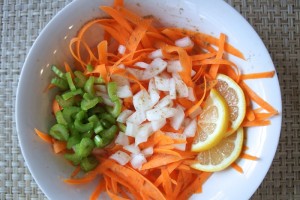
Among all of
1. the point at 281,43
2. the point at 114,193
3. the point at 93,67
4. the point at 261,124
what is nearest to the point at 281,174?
the point at 261,124

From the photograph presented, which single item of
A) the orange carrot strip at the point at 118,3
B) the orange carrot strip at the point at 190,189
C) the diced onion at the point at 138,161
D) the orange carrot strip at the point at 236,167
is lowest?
the orange carrot strip at the point at 190,189

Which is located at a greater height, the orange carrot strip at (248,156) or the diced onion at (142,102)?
the diced onion at (142,102)

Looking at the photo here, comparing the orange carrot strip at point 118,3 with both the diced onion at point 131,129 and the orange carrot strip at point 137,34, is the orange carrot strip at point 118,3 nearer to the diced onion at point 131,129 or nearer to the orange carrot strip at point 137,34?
the orange carrot strip at point 137,34

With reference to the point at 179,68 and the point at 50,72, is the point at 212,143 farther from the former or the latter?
the point at 50,72

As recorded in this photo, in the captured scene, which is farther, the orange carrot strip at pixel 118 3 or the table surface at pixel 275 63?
the table surface at pixel 275 63

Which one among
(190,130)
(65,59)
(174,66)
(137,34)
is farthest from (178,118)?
(65,59)

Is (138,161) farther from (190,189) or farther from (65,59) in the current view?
(65,59)

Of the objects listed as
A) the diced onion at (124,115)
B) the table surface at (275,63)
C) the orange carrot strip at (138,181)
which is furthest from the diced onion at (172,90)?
the table surface at (275,63)
